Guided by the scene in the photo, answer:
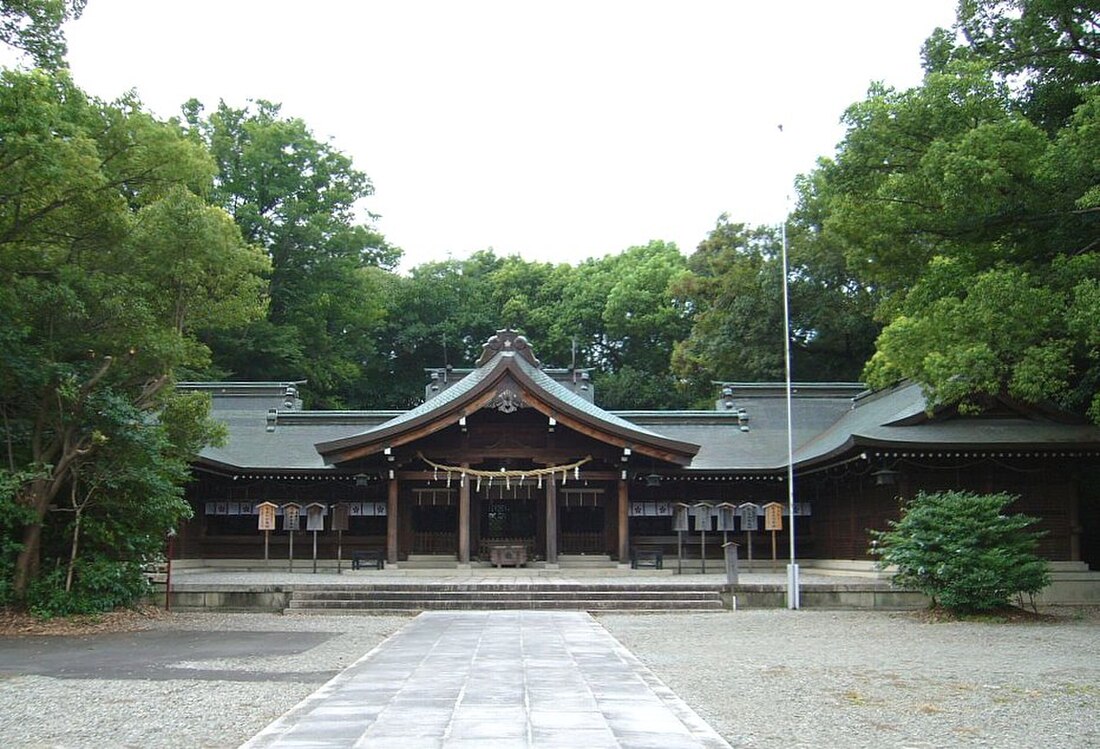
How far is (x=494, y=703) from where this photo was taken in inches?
299

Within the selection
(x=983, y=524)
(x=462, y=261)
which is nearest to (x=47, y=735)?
(x=983, y=524)

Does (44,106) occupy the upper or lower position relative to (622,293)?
lower

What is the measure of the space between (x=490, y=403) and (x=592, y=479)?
11.3ft

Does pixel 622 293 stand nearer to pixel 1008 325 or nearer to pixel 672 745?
pixel 1008 325

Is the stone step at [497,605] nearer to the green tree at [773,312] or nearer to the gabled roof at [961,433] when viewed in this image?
the gabled roof at [961,433]

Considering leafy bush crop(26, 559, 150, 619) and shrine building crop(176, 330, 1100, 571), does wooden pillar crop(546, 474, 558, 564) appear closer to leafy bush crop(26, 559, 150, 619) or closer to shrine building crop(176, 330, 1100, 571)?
shrine building crop(176, 330, 1100, 571)

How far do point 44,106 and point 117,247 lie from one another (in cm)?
261

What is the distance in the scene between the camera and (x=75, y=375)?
46.1ft

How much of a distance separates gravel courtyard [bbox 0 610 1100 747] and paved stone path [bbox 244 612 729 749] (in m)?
0.40

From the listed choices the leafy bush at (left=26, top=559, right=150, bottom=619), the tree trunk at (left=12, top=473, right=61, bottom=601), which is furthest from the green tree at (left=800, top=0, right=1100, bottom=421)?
the tree trunk at (left=12, top=473, right=61, bottom=601)

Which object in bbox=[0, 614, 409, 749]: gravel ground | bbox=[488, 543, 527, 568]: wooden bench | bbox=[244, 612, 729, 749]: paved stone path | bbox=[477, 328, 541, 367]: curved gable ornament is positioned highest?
bbox=[477, 328, 541, 367]: curved gable ornament

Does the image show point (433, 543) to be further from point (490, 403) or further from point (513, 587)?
point (513, 587)

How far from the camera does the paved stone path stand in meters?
6.32

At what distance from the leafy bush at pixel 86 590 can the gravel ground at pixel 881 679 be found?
769 cm
